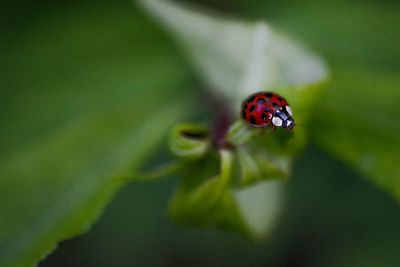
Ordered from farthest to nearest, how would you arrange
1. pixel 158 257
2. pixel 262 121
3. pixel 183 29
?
pixel 158 257
pixel 183 29
pixel 262 121

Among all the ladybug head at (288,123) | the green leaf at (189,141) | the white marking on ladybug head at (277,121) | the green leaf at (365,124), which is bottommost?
the green leaf at (189,141)

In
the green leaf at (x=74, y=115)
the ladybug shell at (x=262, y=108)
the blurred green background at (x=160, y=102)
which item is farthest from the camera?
the blurred green background at (x=160, y=102)

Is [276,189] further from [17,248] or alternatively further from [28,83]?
[28,83]

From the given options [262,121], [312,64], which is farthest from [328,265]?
[262,121]

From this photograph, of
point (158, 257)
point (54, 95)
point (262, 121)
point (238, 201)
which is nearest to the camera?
point (262, 121)

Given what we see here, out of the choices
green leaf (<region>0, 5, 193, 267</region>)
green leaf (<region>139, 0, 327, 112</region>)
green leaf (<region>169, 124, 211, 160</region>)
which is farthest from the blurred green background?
green leaf (<region>169, 124, 211, 160</region>)

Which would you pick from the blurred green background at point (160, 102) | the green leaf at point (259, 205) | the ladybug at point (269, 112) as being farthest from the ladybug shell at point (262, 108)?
the blurred green background at point (160, 102)

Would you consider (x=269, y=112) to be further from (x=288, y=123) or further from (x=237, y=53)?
(x=237, y=53)

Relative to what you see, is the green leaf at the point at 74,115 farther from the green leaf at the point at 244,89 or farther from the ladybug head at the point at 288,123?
the ladybug head at the point at 288,123

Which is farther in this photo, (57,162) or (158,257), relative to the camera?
(158,257)
